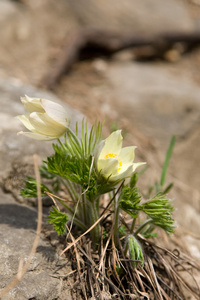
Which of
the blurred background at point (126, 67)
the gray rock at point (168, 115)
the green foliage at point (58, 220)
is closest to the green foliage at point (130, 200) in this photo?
the green foliage at point (58, 220)

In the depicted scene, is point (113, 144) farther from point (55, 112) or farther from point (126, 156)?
point (55, 112)

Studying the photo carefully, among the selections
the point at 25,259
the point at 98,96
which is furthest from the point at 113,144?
the point at 98,96

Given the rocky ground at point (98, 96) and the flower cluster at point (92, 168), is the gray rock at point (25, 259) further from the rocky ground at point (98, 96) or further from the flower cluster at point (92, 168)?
the flower cluster at point (92, 168)

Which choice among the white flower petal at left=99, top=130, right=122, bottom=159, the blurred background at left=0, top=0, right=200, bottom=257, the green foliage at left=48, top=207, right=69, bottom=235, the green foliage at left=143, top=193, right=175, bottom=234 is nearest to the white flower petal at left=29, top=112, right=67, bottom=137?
the white flower petal at left=99, top=130, right=122, bottom=159

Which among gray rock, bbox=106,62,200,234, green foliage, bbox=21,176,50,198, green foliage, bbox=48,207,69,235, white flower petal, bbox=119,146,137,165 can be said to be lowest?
green foliage, bbox=48,207,69,235

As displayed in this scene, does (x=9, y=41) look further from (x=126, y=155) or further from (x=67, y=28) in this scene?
(x=126, y=155)

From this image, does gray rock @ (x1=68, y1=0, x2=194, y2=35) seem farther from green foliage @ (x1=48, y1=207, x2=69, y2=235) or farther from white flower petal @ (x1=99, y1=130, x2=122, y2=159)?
green foliage @ (x1=48, y1=207, x2=69, y2=235)
